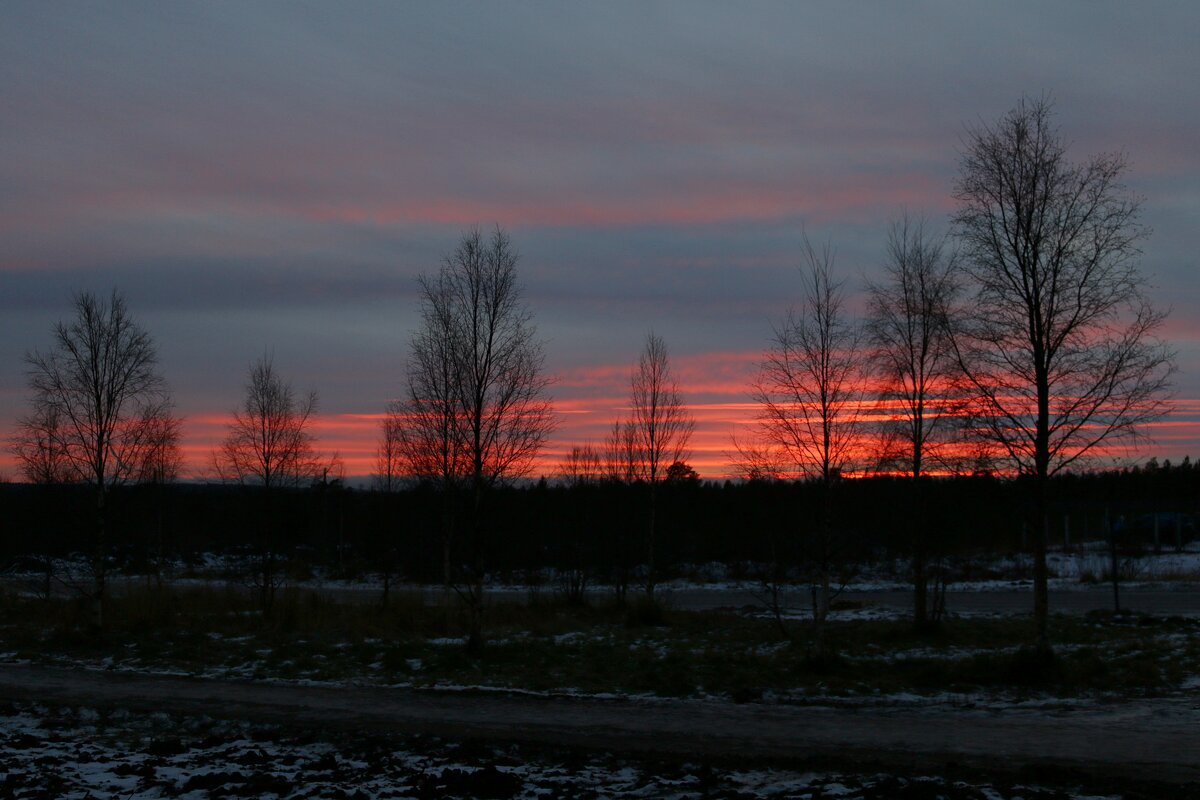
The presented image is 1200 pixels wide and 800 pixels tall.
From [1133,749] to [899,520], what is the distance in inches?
562

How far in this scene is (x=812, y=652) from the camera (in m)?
18.6

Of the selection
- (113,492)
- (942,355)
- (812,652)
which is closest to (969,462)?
(942,355)

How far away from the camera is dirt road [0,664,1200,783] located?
1188 centimetres

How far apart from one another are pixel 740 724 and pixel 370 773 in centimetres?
530

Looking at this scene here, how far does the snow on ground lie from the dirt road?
0.86 m

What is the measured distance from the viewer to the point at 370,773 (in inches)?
458

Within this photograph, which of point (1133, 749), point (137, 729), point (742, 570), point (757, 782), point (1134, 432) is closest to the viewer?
point (757, 782)

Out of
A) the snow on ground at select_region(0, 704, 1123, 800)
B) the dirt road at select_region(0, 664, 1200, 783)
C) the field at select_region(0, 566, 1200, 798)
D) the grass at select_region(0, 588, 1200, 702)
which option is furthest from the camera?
the grass at select_region(0, 588, 1200, 702)

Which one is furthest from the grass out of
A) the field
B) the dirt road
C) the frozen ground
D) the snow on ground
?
the frozen ground

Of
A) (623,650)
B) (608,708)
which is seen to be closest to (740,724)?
(608,708)

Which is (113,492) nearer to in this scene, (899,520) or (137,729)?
(137,729)

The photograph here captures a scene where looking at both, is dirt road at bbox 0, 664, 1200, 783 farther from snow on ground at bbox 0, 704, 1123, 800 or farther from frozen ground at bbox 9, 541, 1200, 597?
frozen ground at bbox 9, 541, 1200, 597

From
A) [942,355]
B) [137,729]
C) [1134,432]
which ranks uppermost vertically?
[942,355]

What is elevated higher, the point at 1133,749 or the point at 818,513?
the point at 818,513
